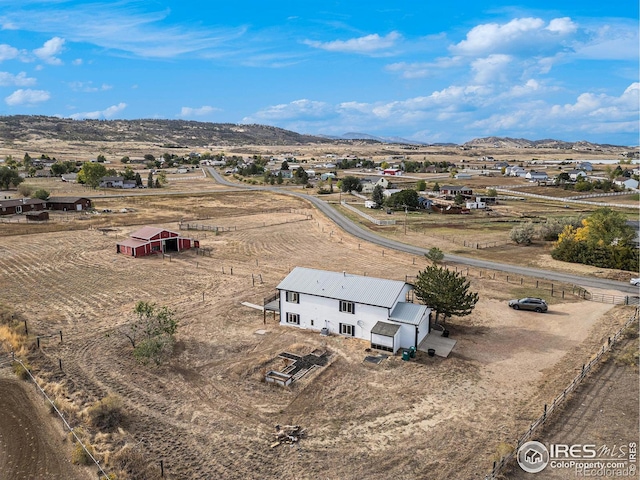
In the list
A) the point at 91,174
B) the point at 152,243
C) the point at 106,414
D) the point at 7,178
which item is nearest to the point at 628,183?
the point at 152,243

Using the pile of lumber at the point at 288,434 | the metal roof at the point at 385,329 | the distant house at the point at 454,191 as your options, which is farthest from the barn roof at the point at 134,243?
the distant house at the point at 454,191

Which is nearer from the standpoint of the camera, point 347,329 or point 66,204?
point 347,329

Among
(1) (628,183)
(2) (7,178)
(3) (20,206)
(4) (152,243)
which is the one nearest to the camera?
(4) (152,243)

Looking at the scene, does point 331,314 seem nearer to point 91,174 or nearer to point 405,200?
point 405,200

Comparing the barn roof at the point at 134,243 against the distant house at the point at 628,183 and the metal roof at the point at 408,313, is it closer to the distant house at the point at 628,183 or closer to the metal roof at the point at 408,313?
the metal roof at the point at 408,313

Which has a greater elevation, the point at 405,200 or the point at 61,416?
the point at 405,200

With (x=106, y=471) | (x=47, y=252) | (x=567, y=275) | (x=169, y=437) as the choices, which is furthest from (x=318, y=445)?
(x=47, y=252)

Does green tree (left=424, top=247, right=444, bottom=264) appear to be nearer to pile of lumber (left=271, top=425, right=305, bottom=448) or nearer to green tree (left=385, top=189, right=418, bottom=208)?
pile of lumber (left=271, top=425, right=305, bottom=448)
